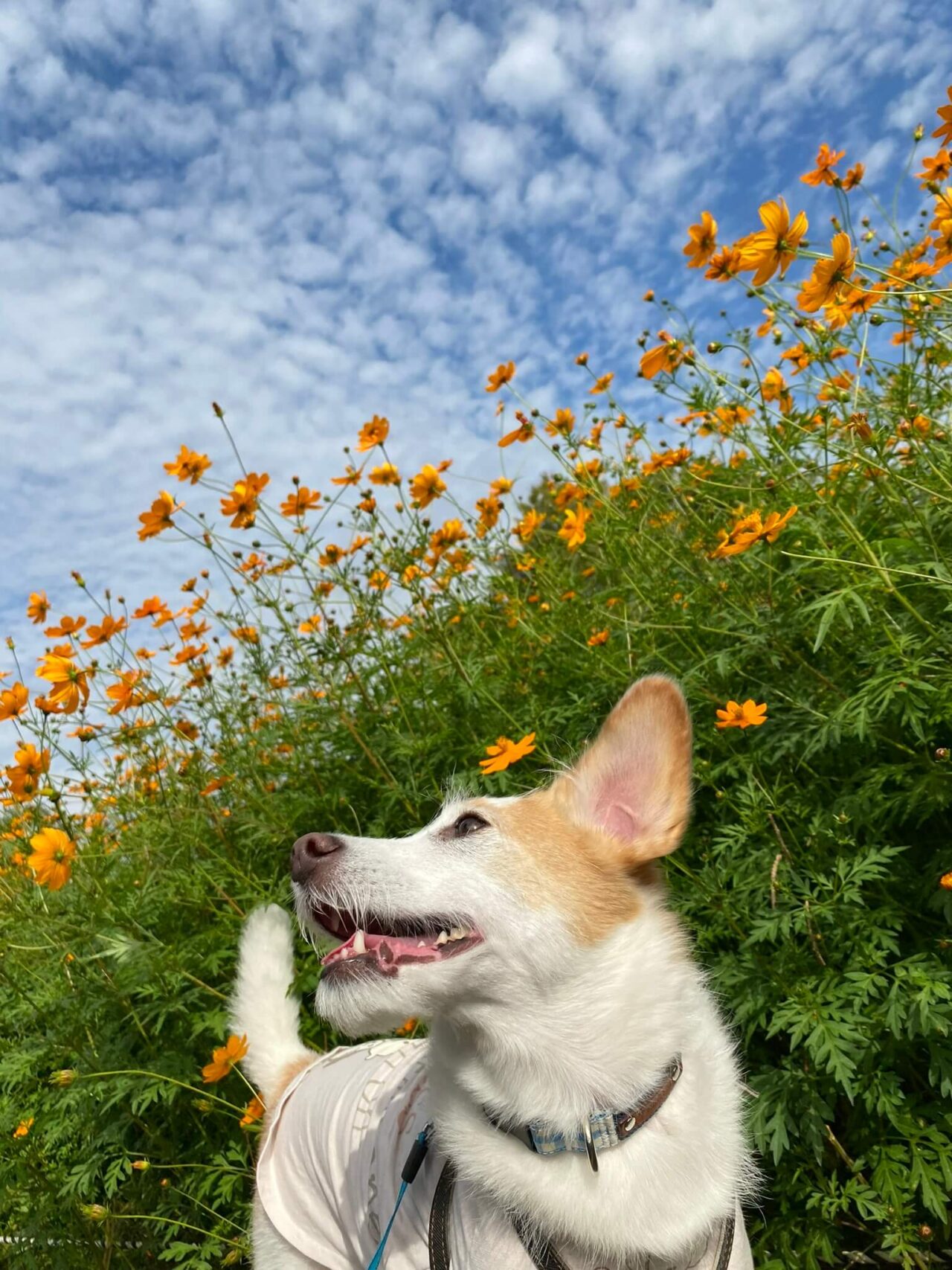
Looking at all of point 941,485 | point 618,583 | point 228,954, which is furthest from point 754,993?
point 618,583

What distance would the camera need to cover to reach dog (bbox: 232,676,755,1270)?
1623 mm

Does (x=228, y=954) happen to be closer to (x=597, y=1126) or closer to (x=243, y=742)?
(x=243, y=742)

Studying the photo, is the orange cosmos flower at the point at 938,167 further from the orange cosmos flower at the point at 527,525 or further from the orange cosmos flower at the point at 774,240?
the orange cosmos flower at the point at 527,525

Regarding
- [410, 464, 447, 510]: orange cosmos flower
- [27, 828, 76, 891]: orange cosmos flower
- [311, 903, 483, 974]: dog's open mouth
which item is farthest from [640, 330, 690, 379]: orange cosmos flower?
[27, 828, 76, 891]: orange cosmos flower

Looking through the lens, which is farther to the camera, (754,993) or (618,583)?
(618,583)

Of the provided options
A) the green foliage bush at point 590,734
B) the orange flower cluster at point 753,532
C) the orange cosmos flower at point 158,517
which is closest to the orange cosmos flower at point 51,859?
the green foliage bush at point 590,734

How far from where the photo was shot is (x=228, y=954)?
10.3ft

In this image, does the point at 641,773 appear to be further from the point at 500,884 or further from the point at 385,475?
the point at 385,475

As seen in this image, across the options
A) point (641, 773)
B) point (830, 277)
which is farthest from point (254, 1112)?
point (830, 277)

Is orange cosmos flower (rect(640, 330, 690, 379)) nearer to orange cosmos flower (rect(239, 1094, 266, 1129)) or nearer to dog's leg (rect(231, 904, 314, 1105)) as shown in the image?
dog's leg (rect(231, 904, 314, 1105))

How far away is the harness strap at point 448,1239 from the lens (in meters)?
1.58

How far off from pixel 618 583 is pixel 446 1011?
2757 millimetres

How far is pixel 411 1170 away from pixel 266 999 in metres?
0.95

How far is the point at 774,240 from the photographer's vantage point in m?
2.22
